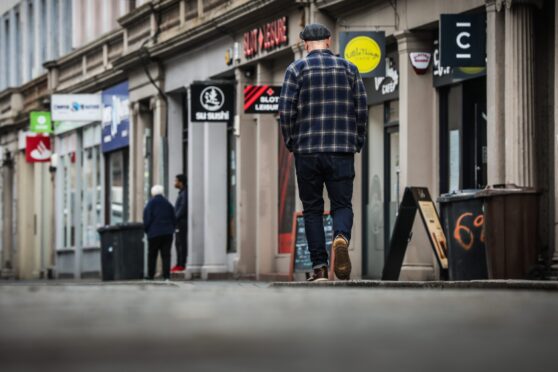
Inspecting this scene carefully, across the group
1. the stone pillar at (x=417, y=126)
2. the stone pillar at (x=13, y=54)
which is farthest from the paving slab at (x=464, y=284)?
the stone pillar at (x=13, y=54)

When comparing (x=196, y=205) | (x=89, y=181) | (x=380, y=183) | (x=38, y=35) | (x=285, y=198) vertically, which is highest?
(x=38, y=35)

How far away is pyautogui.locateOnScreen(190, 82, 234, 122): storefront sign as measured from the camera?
28000 millimetres

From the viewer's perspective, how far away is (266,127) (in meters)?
27.2

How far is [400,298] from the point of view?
18.2 feet

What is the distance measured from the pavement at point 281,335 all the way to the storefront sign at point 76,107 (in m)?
32.0

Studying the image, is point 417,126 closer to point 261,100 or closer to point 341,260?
point 261,100

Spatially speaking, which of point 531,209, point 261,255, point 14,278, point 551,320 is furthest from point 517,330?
point 14,278

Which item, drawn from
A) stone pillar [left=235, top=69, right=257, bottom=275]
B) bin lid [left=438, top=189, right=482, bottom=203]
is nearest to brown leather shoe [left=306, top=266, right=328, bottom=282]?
bin lid [left=438, top=189, right=482, bottom=203]

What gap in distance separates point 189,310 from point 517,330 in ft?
4.05

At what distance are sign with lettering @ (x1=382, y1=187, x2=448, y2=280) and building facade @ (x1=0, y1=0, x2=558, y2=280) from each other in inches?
38.5

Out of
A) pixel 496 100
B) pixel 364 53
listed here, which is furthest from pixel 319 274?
pixel 364 53

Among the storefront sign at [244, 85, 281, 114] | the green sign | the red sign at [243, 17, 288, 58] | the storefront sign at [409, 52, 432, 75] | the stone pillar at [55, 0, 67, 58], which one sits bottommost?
the storefront sign at [244, 85, 281, 114]

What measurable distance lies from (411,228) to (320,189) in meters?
4.75

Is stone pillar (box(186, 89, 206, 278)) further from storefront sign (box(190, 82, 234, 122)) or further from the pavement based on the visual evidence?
the pavement
